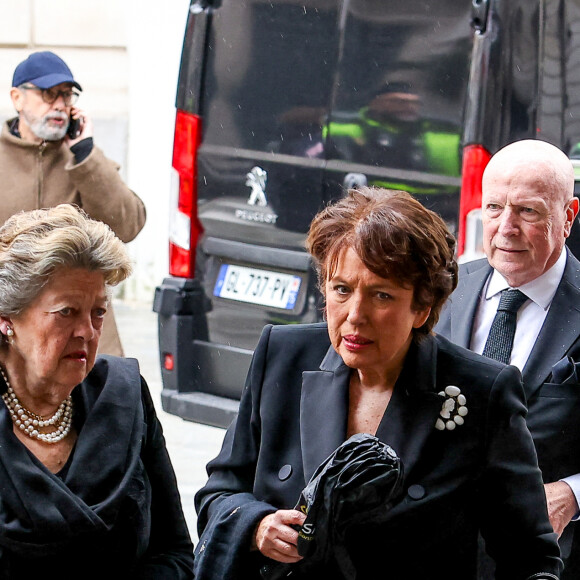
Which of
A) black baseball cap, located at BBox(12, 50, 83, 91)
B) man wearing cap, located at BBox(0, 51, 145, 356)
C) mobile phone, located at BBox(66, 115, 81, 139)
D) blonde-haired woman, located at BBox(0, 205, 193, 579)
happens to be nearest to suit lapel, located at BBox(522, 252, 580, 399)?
blonde-haired woman, located at BBox(0, 205, 193, 579)

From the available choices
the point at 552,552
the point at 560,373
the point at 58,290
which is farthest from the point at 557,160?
the point at 58,290

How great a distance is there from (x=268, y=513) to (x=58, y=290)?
660 mm

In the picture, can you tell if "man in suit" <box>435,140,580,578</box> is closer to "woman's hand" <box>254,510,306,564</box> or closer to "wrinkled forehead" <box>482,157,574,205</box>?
"wrinkled forehead" <box>482,157,574,205</box>

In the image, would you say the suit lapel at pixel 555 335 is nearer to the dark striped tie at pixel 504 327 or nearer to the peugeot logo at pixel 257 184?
the dark striped tie at pixel 504 327

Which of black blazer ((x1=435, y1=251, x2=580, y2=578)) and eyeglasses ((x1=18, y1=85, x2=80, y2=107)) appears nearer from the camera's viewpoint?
black blazer ((x1=435, y1=251, x2=580, y2=578))

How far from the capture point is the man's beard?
5.64m

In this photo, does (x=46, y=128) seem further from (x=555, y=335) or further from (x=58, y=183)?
(x=555, y=335)

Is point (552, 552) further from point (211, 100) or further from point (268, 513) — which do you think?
point (211, 100)

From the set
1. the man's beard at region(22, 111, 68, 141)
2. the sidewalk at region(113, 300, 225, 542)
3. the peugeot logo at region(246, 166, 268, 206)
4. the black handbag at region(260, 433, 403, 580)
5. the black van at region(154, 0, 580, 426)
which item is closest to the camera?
the black handbag at region(260, 433, 403, 580)

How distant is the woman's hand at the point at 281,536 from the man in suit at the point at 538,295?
0.99 metres

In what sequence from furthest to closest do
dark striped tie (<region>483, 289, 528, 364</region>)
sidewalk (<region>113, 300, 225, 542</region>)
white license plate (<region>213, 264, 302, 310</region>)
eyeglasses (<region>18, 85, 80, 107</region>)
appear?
sidewalk (<region>113, 300, 225, 542</region>), white license plate (<region>213, 264, 302, 310</region>), eyeglasses (<region>18, 85, 80, 107</region>), dark striped tie (<region>483, 289, 528, 364</region>)

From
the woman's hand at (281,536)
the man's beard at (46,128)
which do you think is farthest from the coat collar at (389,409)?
the man's beard at (46,128)

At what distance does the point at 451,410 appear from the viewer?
276 cm

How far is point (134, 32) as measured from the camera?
13.5m
